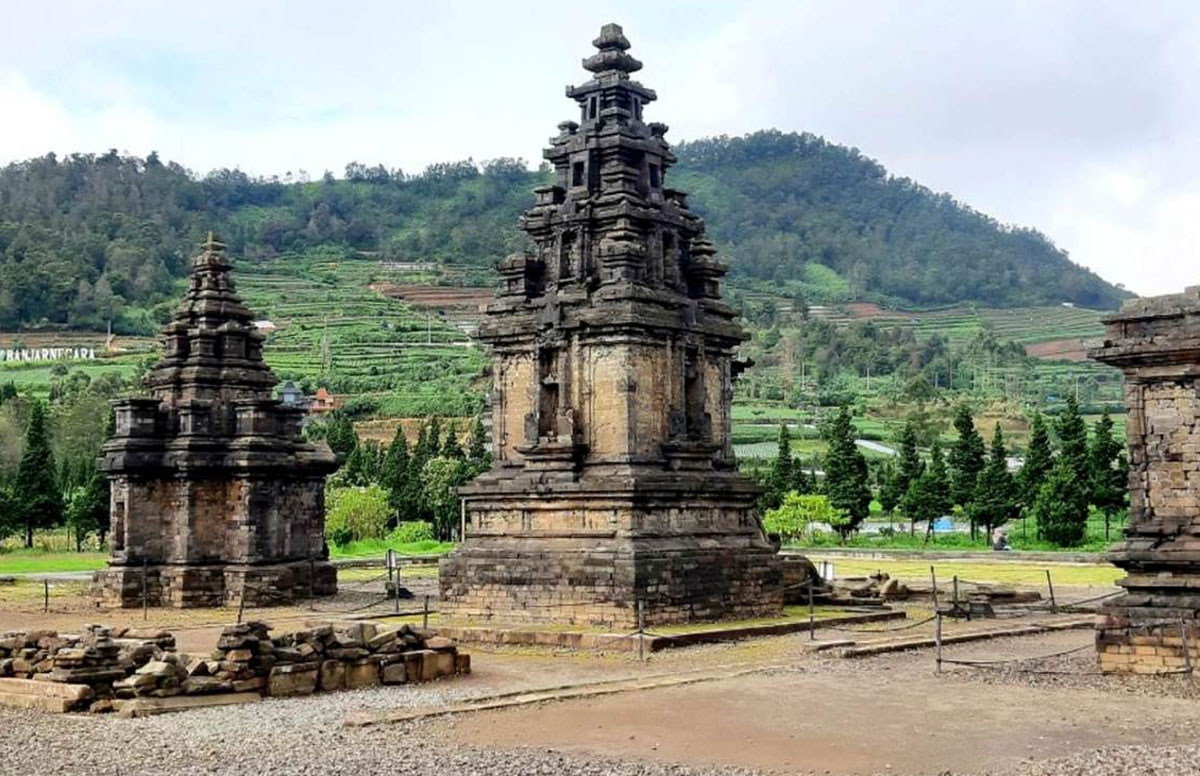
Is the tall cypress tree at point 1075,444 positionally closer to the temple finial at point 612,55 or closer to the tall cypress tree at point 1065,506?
the tall cypress tree at point 1065,506

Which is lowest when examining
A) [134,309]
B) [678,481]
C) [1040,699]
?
[1040,699]

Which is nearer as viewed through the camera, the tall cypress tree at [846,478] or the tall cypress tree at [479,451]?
the tall cypress tree at [846,478]

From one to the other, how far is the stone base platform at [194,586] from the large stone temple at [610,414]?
315 inches

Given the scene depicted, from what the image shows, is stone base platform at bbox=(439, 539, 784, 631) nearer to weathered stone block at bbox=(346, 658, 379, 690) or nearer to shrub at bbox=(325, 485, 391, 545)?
weathered stone block at bbox=(346, 658, 379, 690)

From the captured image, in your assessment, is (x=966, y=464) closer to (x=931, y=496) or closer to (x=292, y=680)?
(x=931, y=496)

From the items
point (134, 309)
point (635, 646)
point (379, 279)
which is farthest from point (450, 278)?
point (635, 646)

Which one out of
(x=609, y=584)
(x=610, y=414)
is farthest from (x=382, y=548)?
(x=609, y=584)

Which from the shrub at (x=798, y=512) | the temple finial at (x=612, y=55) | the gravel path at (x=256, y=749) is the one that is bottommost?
the gravel path at (x=256, y=749)

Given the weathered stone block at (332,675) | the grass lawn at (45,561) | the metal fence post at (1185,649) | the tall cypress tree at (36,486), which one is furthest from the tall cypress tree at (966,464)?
the weathered stone block at (332,675)

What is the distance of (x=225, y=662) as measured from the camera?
639 inches

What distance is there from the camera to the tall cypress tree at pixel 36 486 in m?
55.9

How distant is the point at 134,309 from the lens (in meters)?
142

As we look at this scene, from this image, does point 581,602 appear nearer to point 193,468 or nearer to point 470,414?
point 193,468

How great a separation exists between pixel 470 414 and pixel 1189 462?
83.8m
